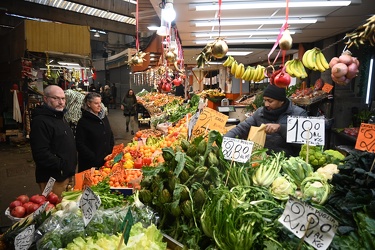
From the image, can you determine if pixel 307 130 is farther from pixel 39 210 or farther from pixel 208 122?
pixel 39 210

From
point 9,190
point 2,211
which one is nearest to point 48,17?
point 9,190

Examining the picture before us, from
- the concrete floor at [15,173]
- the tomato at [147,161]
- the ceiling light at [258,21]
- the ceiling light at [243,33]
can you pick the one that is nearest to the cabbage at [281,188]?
the tomato at [147,161]

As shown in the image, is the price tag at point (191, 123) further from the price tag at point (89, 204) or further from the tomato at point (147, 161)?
the price tag at point (89, 204)

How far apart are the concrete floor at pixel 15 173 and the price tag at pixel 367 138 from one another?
412 cm

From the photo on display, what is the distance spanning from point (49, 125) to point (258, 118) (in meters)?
2.67

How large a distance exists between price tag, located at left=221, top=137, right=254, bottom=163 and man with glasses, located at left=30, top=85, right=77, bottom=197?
233 centimetres

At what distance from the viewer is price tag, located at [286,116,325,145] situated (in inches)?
97.0

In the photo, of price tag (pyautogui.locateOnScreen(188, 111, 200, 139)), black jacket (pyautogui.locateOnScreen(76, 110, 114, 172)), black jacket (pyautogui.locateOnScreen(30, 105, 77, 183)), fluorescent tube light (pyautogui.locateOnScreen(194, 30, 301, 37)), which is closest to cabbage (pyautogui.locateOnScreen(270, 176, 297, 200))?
price tag (pyautogui.locateOnScreen(188, 111, 200, 139))

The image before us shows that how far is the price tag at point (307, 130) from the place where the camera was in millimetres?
2463

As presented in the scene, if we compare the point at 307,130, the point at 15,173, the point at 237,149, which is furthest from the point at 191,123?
the point at 15,173

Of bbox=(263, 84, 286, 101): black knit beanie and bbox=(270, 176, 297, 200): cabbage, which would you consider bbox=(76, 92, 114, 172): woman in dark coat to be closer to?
bbox=(263, 84, 286, 101): black knit beanie

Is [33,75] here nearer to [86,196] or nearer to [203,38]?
[203,38]

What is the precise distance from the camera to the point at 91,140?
452 centimetres

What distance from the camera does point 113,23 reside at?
16094mm
